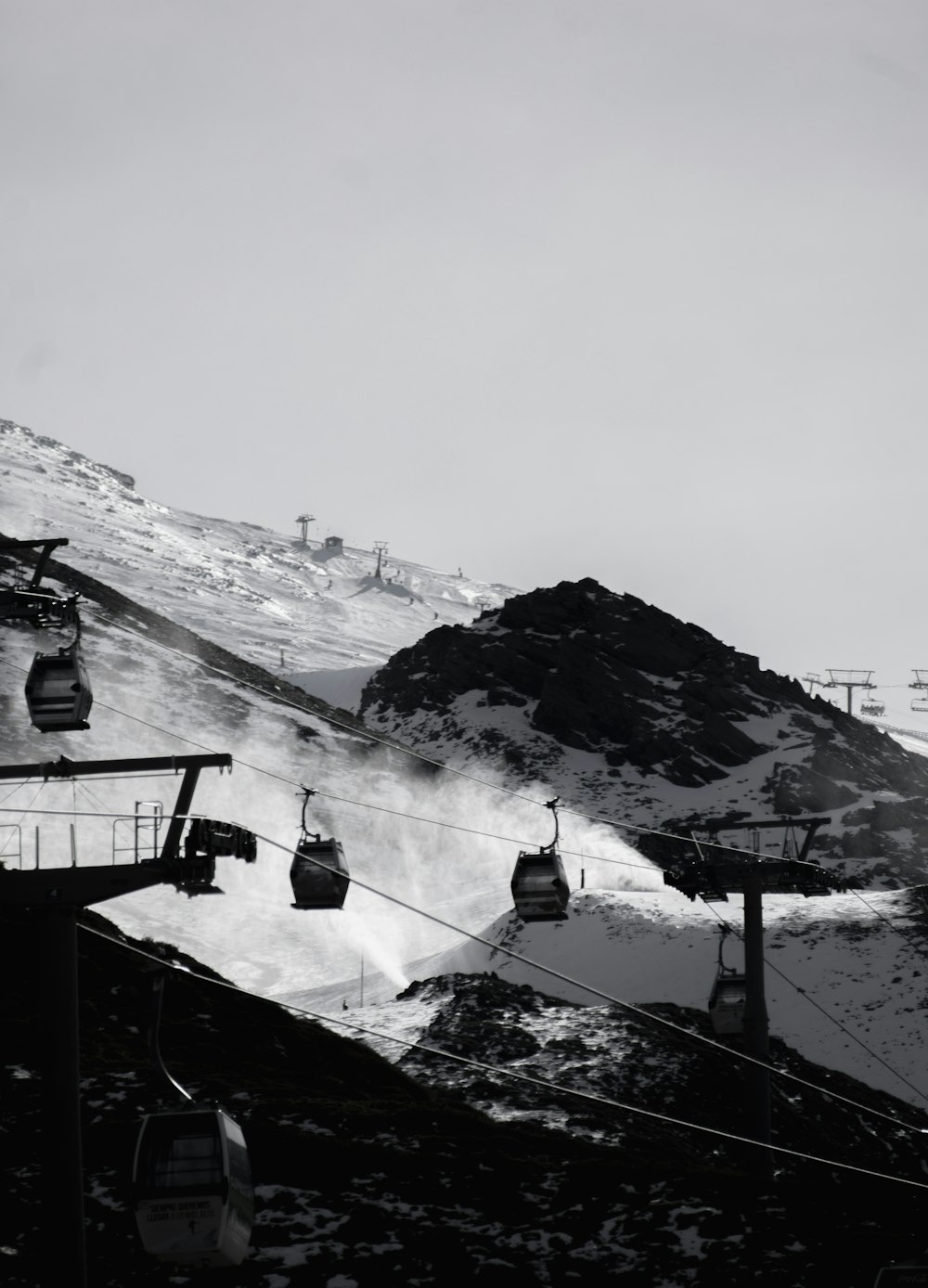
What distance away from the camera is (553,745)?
167 meters

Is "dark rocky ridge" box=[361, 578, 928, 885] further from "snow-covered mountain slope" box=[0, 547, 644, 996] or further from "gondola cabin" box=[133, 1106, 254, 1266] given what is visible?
"gondola cabin" box=[133, 1106, 254, 1266]

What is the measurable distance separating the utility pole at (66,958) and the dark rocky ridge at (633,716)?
409ft

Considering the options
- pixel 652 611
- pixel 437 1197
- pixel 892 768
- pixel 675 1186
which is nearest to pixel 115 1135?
pixel 437 1197

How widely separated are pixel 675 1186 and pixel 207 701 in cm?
10830

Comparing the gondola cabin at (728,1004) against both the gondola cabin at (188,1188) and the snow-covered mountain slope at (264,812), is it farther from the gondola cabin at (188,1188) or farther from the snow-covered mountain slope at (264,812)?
the snow-covered mountain slope at (264,812)

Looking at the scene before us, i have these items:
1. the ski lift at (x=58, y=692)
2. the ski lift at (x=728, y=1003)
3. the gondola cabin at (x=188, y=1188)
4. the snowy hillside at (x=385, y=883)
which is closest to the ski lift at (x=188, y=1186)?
the gondola cabin at (x=188, y=1188)

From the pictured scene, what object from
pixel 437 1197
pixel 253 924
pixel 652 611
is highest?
pixel 652 611

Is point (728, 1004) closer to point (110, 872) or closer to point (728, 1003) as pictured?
point (728, 1003)

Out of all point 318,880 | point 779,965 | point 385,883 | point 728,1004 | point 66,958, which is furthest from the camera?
point 385,883

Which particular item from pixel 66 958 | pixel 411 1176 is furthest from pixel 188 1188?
pixel 411 1176

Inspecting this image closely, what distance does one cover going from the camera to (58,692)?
21.4 meters

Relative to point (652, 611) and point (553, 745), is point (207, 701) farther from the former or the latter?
point (652, 611)

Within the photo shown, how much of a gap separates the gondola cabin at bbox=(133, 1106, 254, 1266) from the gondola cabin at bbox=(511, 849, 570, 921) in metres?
16.9

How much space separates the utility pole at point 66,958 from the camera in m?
15.4
